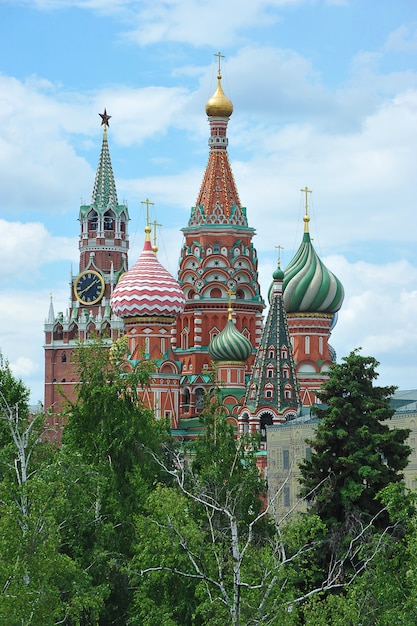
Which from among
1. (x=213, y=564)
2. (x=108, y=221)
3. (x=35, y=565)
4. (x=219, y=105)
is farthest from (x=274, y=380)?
(x=108, y=221)

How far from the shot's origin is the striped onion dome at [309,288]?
53.0 metres

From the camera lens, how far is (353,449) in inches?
1056

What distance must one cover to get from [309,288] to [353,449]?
86.5 feet

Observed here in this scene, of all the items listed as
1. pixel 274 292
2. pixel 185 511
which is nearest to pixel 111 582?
pixel 185 511

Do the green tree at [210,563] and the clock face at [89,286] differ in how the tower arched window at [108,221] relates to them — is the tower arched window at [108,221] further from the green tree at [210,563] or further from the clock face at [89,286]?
the green tree at [210,563]

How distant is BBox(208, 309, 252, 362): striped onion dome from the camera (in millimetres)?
53719

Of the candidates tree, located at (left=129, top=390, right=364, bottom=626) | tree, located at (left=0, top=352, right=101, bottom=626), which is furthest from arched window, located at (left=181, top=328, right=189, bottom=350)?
tree, located at (left=0, top=352, right=101, bottom=626)

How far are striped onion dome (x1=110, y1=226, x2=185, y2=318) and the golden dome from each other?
Result: 21.7 feet

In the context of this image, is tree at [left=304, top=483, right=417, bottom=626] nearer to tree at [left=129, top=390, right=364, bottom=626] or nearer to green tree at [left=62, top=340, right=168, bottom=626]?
tree at [left=129, top=390, right=364, bottom=626]

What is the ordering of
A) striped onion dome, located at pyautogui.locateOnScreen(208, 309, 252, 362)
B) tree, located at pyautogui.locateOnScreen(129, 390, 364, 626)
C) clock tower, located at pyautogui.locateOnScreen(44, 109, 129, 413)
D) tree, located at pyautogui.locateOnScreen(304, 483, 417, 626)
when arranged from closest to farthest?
tree, located at pyautogui.locateOnScreen(129, 390, 364, 626), tree, located at pyautogui.locateOnScreen(304, 483, 417, 626), striped onion dome, located at pyautogui.locateOnScreen(208, 309, 252, 362), clock tower, located at pyautogui.locateOnScreen(44, 109, 129, 413)

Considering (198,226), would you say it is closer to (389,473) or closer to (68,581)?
(389,473)

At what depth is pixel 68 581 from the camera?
71.4 feet

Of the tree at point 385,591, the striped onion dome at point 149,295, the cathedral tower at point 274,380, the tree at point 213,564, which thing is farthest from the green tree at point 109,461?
the striped onion dome at point 149,295

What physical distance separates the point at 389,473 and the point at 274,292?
23.6m
